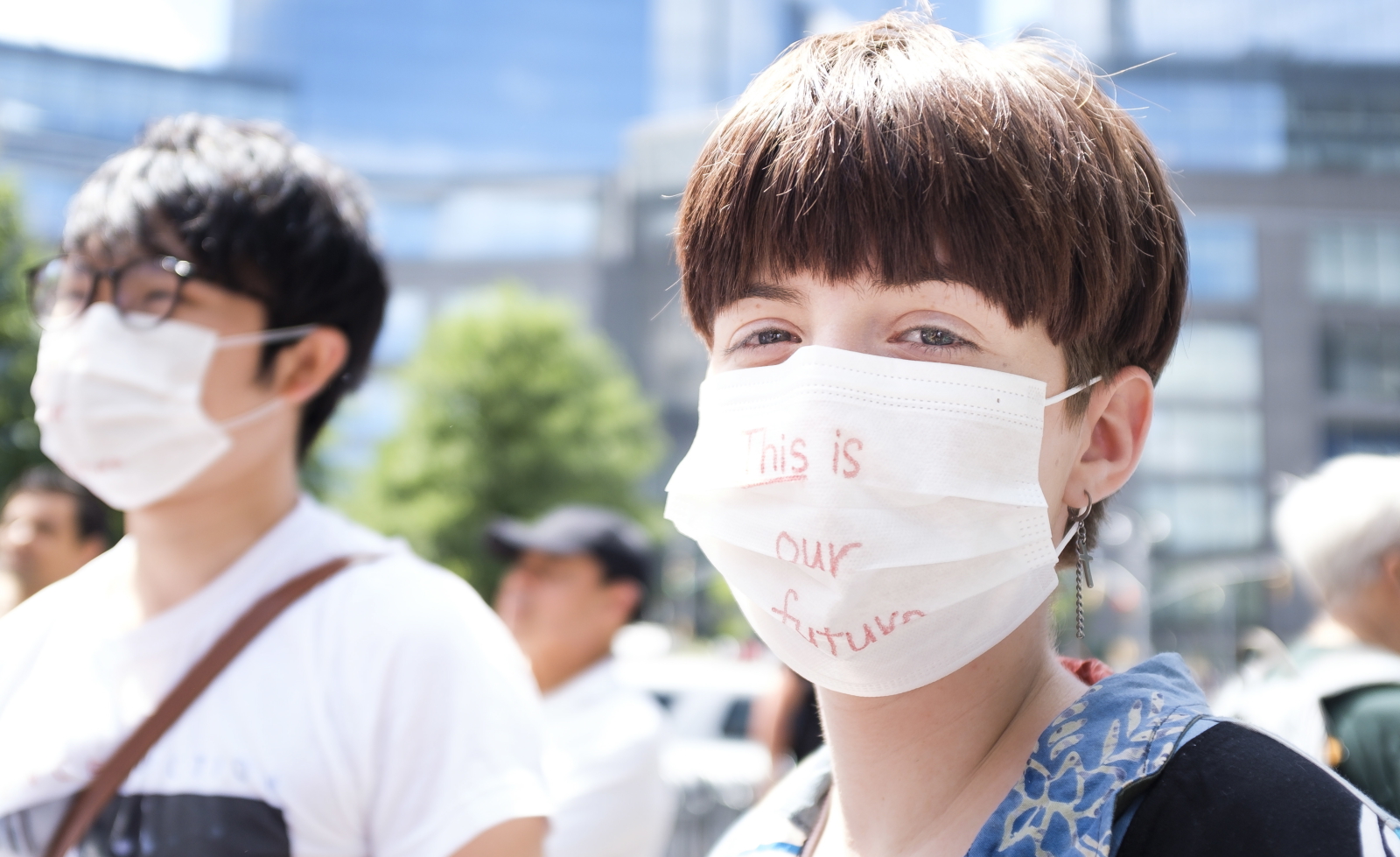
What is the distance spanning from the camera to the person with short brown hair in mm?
1249

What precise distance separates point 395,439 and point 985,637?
31.9 m

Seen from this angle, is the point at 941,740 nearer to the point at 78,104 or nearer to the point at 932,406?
the point at 932,406

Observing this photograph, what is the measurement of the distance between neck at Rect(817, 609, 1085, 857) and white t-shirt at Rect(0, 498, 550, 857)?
2.05 feet

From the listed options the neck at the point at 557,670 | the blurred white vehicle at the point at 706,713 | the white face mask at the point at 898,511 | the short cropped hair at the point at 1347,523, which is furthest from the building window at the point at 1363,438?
the white face mask at the point at 898,511

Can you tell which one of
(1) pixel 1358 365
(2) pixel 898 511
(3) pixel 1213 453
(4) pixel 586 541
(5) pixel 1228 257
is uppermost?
(2) pixel 898 511

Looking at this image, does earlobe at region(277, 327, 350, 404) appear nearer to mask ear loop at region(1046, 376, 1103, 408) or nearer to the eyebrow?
the eyebrow

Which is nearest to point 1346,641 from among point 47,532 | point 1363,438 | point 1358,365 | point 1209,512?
point 47,532

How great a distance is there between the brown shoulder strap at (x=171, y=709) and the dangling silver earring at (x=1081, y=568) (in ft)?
3.98

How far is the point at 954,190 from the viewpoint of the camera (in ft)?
4.07

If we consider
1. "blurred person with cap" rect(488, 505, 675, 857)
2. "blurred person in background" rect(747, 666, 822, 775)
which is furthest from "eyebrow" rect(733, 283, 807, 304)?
"blurred person in background" rect(747, 666, 822, 775)

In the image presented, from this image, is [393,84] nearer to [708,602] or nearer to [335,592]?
[708,602]

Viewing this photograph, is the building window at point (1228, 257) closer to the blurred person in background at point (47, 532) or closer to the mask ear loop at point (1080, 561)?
the blurred person in background at point (47, 532)

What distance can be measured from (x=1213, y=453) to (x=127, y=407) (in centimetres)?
5474

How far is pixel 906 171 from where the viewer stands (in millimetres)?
1251
